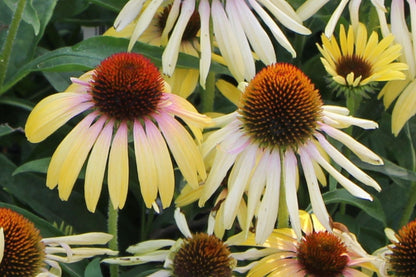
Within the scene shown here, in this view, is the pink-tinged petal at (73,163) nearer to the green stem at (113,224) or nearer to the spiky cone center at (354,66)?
the green stem at (113,224)

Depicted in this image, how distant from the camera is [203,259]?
40.2 inches

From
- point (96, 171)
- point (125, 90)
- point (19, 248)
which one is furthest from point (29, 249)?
point (125, 90)

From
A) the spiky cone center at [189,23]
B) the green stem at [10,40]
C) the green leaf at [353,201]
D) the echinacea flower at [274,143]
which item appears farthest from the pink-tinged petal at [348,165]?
the green stem at [10,40]

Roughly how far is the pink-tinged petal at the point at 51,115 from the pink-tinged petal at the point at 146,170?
0.09 m

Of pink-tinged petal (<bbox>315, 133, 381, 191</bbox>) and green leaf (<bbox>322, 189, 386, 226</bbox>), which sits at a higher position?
pink-tinged petal (<bbox>315, 133, 381, 191</bbox>)

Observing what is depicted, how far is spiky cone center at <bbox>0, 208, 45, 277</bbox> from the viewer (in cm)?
97

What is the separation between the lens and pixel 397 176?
48.2 inches

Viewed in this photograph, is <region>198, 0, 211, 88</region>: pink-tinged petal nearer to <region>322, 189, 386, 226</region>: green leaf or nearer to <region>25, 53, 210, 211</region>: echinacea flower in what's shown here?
<region>25, 53, 210, 211</region>: echinacea flower

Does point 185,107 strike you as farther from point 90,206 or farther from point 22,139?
point 22,139

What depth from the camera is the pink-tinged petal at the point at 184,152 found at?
101 centimetres

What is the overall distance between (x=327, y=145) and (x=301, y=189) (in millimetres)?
274

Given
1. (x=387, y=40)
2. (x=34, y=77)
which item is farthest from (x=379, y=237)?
(x=34, y=77)

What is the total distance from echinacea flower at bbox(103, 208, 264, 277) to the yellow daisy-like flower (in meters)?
0.30

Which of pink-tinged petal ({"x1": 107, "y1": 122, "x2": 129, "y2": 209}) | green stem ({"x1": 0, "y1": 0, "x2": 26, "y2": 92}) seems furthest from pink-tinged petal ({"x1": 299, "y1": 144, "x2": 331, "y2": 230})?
green stem ({"x1": 0, "y1": 0, "x2": 26, "y2": 92})
